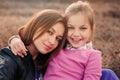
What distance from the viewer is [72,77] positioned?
3.39m

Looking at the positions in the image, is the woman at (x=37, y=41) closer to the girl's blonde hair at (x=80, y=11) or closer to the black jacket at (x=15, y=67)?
the black jacket at (x=15, y=67)

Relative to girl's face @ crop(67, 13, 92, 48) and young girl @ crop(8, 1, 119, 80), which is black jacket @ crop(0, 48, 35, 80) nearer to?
young girl @ crop(8, 1, 119, 80)

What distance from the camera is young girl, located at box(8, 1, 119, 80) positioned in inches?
133

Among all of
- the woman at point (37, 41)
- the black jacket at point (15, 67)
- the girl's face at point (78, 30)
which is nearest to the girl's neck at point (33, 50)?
the woman at point (37, 41)

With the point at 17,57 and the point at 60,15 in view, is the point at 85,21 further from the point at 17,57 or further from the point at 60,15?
the point at 17,57

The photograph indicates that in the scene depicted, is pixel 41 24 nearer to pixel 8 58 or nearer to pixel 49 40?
pixel 49 40

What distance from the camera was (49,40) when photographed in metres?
3.29

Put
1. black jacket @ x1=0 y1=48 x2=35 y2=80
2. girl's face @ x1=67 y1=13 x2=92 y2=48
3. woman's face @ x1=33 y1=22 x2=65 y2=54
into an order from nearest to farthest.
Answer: black jacket @ x1=0 y1=48 x2=35 y2=80 < woman's face @ x1=33 y1=22 x2=65 y2=54 < girl's face @ x1=67 y1=13 x2=92 y2=48

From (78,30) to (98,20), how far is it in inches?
215

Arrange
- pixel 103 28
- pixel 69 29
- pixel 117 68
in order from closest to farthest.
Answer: pixel 69 29 < pixel 117 68 < pixel 103 28

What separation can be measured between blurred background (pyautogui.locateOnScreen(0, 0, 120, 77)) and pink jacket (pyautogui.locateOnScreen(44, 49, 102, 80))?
166 cm

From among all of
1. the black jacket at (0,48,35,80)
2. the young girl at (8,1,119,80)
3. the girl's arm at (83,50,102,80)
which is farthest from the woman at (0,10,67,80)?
the girl's arm at (83,50,102,80)

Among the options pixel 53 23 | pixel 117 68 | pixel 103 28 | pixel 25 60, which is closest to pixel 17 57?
pixel 25 60

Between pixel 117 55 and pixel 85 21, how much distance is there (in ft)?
6.44
